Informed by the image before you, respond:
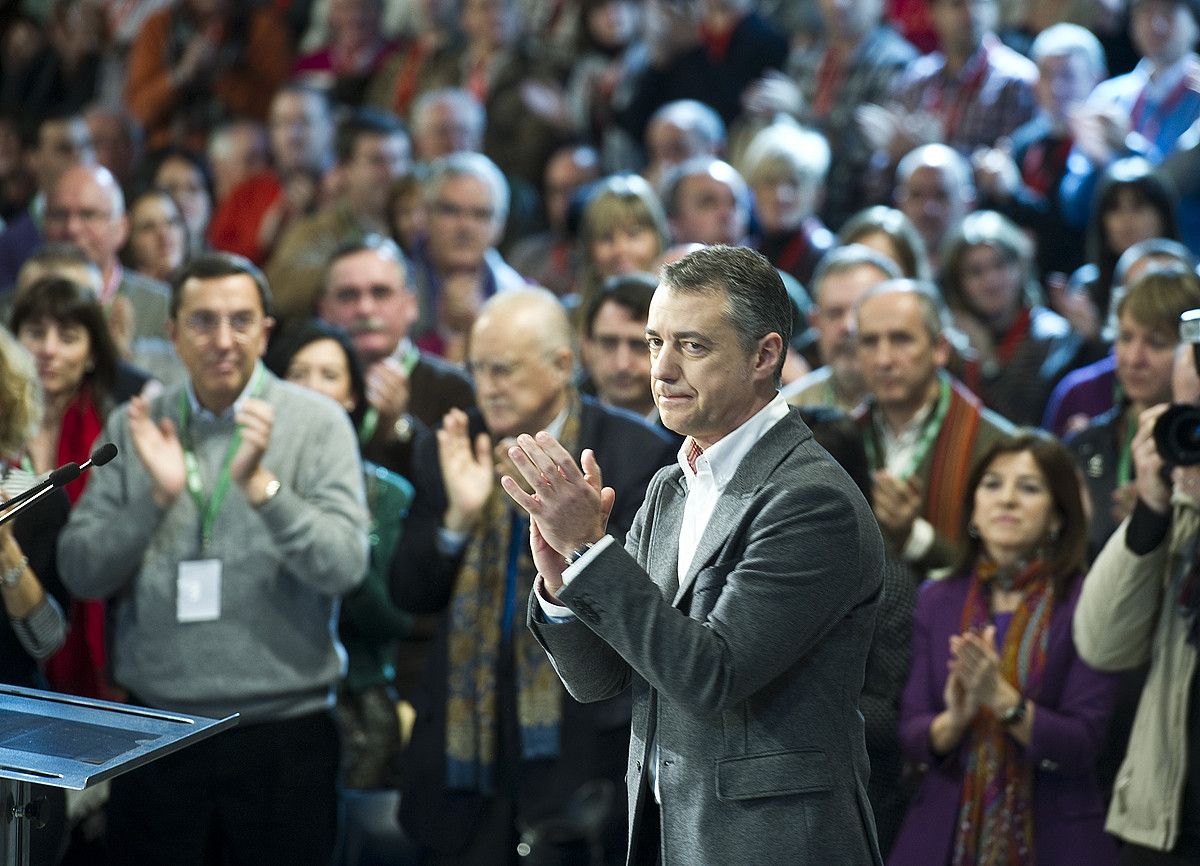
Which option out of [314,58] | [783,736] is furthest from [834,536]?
[314,58]

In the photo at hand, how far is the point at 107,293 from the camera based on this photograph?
6012 mm

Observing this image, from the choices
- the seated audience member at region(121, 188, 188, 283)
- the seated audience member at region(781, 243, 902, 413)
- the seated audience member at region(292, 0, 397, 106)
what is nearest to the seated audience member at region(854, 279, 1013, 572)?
the seated audience member at region(781, 243, 902, 413)

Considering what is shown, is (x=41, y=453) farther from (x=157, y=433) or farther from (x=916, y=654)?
(x=916, y=654)

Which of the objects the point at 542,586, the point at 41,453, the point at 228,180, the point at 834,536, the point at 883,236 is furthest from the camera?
the point at 228,180

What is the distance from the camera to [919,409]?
4.71m

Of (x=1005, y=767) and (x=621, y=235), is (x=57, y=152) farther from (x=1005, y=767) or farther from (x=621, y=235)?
(x=1005, y=767)

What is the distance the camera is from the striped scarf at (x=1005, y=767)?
3734 mm

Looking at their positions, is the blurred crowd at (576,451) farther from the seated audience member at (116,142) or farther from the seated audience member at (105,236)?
the seated audience member at (116,142)

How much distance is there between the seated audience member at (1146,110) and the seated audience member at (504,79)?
2.57 metres

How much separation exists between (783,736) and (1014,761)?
1.57 metres

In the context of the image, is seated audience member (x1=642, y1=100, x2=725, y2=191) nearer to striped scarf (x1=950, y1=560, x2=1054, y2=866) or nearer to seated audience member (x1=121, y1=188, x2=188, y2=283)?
seated audience member (x1=121, y1=188, x2=188, y2=283)

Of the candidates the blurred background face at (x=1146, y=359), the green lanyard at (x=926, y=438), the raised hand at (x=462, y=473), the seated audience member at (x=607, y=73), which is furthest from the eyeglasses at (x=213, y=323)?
the seated audience member at (x=607, y=73)

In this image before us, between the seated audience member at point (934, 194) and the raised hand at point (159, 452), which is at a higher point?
the seated audience member at point (934, 194)

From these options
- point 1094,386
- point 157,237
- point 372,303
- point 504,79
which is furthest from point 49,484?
point 504,79
